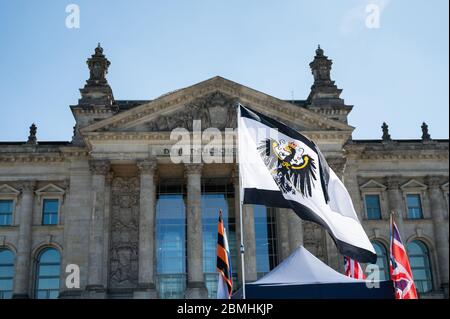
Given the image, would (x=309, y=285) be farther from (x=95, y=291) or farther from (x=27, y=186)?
(x=27, y=186)

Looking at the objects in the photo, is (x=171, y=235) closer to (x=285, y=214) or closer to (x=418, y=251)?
(x=285, y=214)

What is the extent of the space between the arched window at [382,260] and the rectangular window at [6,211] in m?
26.7

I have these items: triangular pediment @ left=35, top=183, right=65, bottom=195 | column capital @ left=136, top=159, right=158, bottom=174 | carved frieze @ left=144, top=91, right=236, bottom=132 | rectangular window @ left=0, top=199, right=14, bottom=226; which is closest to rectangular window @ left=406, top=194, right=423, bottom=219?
A: carved frieze @ left=144, top=91, right=236, bottom=132

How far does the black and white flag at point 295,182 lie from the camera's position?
54.3ft

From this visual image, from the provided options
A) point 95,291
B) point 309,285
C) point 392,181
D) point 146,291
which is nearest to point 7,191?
point 95,291

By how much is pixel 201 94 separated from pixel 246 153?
27.2m

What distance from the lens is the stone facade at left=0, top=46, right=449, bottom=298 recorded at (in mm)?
41250

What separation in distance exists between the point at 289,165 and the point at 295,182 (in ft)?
2.05

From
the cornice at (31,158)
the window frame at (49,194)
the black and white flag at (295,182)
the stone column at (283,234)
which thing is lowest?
the black and white flag at (295,182)

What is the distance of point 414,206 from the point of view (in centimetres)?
4825

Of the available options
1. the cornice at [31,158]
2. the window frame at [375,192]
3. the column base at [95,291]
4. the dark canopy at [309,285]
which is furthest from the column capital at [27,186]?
the dark canopy at [309,285]

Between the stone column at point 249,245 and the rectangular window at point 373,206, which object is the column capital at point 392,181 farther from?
the stone column at point 249,245
